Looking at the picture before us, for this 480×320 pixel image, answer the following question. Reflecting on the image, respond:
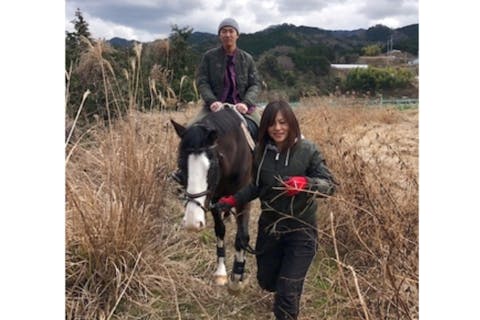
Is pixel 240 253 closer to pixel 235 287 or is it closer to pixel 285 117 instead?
pixel 235 287

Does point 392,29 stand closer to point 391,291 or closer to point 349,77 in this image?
point 391,291

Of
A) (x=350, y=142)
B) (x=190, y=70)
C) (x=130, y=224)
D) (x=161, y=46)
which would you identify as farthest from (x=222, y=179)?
(x=190, y=70)

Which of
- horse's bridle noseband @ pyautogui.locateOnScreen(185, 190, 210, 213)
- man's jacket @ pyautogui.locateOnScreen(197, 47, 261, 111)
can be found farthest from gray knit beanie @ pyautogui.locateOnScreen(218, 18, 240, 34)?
horse's bridle noseband @ pyautogui.locateOnScreen(185, 190, 210, 213)

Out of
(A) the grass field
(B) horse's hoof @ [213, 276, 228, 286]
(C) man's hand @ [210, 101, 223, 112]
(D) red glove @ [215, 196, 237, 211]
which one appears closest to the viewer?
(A) the grass field

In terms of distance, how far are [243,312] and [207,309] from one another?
27 cm

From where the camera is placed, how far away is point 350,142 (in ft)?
15.4

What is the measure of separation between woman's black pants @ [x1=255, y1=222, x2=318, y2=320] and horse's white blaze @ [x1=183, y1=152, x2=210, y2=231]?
0.42 m

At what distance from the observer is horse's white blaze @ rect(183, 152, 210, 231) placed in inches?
102

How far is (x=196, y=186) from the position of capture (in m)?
2.62

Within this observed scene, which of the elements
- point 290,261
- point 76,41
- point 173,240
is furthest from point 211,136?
point 76,41

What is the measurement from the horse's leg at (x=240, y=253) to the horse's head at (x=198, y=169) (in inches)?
33.7

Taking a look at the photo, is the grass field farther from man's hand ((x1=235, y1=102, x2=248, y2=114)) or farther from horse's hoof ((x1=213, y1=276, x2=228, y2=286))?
man's hand ((x1=235, y1=102, x2=248, y2=114))

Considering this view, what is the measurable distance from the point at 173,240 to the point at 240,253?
817mm

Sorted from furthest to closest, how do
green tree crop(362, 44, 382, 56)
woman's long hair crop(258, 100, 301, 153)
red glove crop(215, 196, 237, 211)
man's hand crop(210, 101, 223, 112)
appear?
man's hand crop(210, 101, 223, 112)
green tree crop(362, 44, 382, 56)
red glove crop(215, 196, 237, 211)
woman's long hair crop(258, 100, 301, 153)
